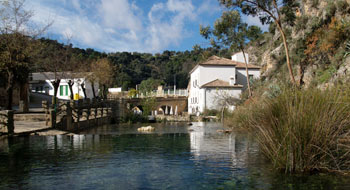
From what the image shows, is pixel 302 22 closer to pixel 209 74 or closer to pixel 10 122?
pixel 209 74

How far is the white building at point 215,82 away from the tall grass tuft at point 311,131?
3075 centimetres

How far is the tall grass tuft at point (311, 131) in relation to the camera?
6.62 m

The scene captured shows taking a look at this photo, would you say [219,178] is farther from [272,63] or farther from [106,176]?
[272,63]

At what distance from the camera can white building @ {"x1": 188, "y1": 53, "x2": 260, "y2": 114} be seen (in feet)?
141

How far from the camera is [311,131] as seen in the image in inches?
261

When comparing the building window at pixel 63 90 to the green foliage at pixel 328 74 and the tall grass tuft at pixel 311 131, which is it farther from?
the tall grass tuft at pixel 311 131

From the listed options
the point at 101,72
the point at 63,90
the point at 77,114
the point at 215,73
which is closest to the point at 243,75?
the point at 215,73

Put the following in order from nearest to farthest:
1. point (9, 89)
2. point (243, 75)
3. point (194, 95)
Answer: point (9, 89)
point (194, 95)
point (243, 75)

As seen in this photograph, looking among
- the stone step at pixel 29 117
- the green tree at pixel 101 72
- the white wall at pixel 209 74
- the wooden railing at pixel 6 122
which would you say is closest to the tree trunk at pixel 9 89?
the stone step at pixel 29 117

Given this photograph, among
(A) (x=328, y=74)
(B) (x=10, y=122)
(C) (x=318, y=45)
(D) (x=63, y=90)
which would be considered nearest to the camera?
(B) (x=10, y=122)

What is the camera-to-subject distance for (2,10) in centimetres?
2391

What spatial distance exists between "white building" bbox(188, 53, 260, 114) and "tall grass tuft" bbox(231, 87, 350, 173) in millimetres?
30746

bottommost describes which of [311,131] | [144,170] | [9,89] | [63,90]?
[144,170]

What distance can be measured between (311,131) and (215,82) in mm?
38056
